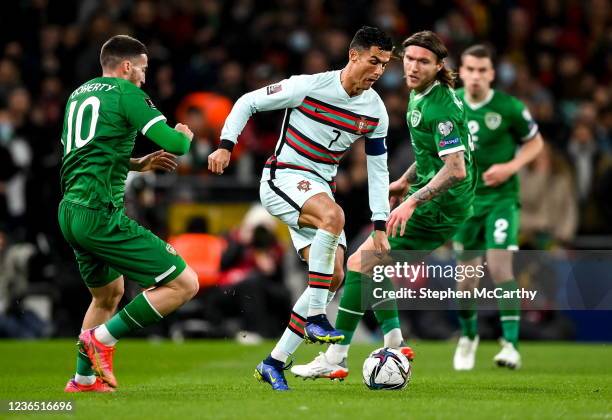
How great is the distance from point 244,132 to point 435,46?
8.10 metres

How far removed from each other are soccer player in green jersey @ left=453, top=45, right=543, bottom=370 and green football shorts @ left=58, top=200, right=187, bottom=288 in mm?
4263

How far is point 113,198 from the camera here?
806 centimetres

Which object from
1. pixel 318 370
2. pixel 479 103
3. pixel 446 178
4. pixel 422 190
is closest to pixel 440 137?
pixel 446 178

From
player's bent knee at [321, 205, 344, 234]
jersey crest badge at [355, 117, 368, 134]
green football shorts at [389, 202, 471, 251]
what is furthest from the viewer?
green football shorts at [389, 202, 471, 251]

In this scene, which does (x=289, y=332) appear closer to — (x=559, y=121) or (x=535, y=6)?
(x=559, y=121)

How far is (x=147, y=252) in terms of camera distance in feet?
26.0

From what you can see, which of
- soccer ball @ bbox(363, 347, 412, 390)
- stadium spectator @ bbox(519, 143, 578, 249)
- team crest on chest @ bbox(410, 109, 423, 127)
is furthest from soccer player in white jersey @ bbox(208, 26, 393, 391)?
stadium spectator @ bbox(519, 143, 578, 249)

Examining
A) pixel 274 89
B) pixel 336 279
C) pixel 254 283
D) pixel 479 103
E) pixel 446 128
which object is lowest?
pixel 254 283

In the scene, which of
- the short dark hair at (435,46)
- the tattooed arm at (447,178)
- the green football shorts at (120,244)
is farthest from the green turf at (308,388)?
the short dark hair at (435,46)

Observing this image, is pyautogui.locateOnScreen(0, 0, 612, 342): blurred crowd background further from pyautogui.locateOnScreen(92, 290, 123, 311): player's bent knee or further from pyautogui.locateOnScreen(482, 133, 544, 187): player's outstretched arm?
pyautogui.locateOnScreen(92, 290, 123, 311): player's bent knee

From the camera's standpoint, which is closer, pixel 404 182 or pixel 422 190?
pixel 422 190

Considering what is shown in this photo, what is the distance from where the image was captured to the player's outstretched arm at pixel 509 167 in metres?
11.3

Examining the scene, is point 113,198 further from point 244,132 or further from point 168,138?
point 244,132

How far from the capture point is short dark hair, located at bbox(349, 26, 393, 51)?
862cm
